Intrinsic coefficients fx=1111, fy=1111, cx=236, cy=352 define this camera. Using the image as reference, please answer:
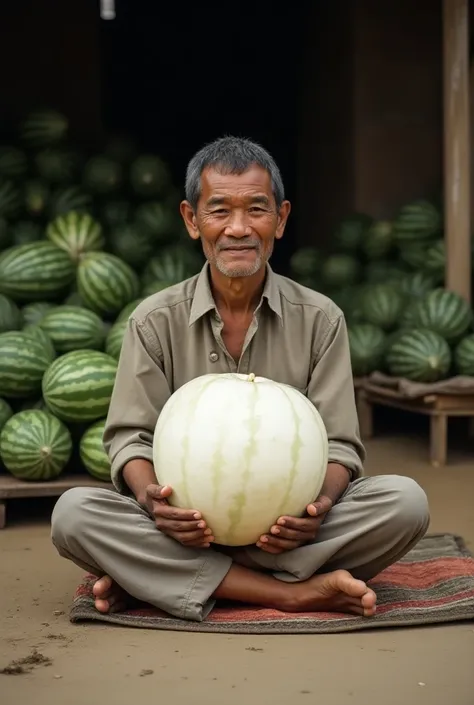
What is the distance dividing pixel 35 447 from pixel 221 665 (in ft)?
7.28

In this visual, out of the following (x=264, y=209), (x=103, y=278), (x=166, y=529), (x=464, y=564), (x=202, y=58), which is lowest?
(x=464, y=564)

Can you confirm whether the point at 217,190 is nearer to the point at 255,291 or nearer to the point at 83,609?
the point at 255,291

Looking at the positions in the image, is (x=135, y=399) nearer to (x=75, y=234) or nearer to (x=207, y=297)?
(x=207, y=297)

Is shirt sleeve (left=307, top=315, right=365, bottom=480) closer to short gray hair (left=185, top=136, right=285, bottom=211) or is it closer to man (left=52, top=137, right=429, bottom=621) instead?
man (left=52, top=137, right=429, bottom=621)

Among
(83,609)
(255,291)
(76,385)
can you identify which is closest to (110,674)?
(83,609)

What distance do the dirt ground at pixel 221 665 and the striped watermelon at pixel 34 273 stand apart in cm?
268

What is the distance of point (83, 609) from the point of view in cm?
356

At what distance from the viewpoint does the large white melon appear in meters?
3.31

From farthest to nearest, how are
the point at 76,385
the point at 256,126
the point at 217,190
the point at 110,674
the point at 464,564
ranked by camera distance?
the point at 256,126 < the point at 76,385 < the point at 464,564 < the point at 217,190 < the point at 110,674

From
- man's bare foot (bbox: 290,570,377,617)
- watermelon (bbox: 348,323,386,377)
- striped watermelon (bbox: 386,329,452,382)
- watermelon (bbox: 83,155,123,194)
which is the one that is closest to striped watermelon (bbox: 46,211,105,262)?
watermelon (bbox: 83,155,123,194)

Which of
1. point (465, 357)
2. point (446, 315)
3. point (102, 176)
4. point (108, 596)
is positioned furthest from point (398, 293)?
point (108, 596)

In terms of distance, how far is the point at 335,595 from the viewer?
3.49 meters

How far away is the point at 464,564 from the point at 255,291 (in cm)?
127

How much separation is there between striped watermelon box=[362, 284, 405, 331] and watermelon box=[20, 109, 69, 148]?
246 cm
